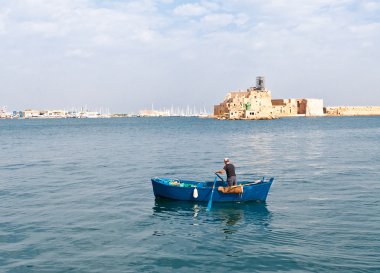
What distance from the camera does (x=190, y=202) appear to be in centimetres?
1962

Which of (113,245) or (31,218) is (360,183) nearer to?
(113,245)

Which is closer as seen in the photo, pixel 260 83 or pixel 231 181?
pixel 231 181

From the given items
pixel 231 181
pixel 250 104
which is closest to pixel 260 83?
pixel 250 104

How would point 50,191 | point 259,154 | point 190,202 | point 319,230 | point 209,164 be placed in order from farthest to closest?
point 259,154 → point 209,164 → point 50,191 → point 190,202 → point 319,230

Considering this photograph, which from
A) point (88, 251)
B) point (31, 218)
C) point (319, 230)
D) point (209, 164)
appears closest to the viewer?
point (88, 251)

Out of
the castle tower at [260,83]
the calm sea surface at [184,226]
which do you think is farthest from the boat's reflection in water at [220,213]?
the castle tower at [260,83]

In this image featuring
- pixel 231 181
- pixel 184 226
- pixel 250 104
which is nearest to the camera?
pixel 184 226

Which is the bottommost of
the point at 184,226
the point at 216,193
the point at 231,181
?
the point at 184,226

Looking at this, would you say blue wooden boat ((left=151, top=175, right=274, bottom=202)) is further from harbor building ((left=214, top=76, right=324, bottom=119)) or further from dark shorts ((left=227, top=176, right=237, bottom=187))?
harbor building ((left=214, top=76, right=324, bottom=119))

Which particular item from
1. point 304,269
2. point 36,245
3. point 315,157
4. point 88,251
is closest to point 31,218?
point 36,245

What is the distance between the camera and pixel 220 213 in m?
17.9

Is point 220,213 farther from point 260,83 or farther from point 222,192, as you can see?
point 260,83

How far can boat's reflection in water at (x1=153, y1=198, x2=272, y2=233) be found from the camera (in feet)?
53.5

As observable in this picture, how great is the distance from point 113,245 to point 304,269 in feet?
20.2
